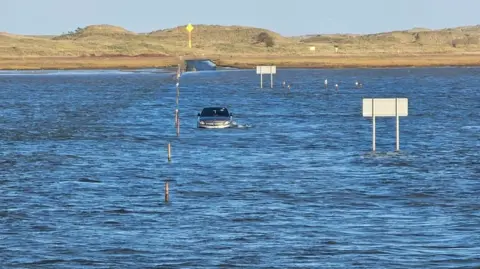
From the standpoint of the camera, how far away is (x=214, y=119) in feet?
260

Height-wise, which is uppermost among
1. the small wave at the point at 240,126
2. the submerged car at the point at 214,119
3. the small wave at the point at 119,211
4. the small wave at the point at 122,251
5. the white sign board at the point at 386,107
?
the white sign board at the point at 386,107

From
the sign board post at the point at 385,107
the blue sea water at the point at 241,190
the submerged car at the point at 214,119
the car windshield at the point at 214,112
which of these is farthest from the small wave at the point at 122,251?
the car windshield at the point at 214,112

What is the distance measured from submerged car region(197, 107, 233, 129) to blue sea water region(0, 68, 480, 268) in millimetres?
778

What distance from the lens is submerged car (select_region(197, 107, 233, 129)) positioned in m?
78.7

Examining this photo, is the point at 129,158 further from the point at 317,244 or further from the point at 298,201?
the point at 317,244

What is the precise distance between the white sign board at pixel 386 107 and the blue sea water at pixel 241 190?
251 centimetres

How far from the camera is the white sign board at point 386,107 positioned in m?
56.0

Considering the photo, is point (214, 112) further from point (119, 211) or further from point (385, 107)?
point (119, 211)

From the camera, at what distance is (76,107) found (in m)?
112

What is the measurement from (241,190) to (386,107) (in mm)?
11596

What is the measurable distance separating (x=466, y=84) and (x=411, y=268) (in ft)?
427

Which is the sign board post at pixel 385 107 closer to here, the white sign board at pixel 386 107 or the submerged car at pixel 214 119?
the white sign board at pixel 386 107

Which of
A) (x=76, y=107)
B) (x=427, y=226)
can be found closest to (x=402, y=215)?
(x=427, y=226)

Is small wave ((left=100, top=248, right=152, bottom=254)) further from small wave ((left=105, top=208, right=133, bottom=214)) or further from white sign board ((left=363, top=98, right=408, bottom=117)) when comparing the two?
white sign board ((left=363, top=98, right=408, bottom=117))
